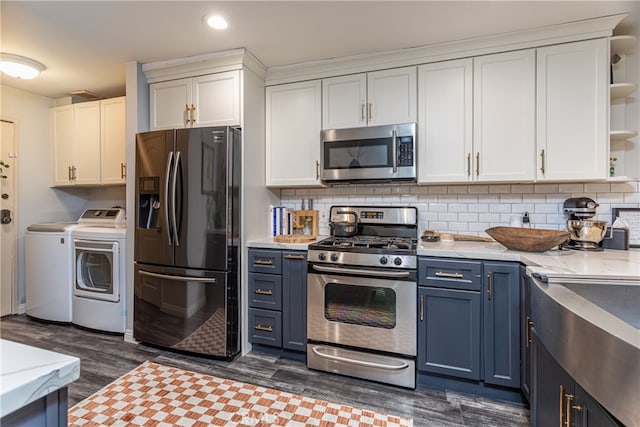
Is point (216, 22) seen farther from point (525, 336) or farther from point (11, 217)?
point (11, 217)

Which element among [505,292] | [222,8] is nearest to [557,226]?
[505,292]

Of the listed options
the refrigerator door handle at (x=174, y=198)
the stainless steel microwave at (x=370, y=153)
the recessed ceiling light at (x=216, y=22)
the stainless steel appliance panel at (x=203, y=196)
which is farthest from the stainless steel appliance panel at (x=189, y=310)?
the recessed ceiling light at (x=216, y=22)

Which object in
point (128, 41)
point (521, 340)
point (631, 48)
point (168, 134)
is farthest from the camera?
point (168, 134)

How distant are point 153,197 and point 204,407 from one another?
1652 millimetres

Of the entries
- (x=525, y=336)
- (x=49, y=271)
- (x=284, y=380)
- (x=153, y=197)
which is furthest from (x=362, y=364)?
(x=49, y=271)

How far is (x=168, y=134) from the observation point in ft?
8.29

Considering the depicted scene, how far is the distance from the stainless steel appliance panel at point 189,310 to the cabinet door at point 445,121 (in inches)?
70.2

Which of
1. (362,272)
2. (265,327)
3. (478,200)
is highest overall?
(478,200)

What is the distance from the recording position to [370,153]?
253 centimetres

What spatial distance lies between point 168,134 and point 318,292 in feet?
5.61

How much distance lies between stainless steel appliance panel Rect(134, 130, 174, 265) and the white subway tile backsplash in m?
1.29

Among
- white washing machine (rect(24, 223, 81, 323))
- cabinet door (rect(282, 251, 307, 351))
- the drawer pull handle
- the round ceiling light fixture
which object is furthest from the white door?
the drawer pull handle

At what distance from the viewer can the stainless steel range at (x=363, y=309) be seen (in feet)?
6.96

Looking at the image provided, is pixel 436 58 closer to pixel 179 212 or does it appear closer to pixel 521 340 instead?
pixel 521 340
